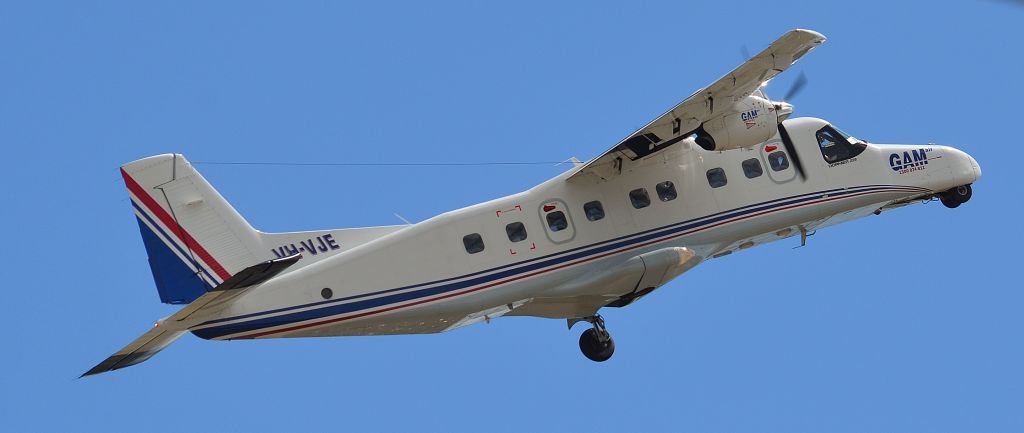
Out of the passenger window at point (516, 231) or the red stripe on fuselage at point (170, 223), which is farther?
the passenger window at point (516, 231)

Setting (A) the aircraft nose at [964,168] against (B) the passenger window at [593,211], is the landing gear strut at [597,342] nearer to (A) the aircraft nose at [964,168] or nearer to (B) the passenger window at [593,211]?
(B) the passenger window at [593,211]

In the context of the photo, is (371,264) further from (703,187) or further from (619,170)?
(703,187)

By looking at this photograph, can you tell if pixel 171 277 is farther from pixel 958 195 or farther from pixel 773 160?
pixel 958 195

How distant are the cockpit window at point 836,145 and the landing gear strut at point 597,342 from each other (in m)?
4.82

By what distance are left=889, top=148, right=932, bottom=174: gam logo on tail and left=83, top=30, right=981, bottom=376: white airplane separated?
Answer: 1929 millimetres

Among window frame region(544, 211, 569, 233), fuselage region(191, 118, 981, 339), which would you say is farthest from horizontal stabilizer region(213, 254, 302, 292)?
window frame region(544, 211, 569, 233)

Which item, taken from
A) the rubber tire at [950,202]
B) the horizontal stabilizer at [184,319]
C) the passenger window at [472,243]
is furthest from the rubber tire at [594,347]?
the rubber tire at [950,202]

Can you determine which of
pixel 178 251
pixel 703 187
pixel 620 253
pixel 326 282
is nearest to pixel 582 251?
pixel 620 253

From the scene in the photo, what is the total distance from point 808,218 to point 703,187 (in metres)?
2.08

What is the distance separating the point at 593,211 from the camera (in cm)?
1638

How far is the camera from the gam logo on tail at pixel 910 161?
18547 mm

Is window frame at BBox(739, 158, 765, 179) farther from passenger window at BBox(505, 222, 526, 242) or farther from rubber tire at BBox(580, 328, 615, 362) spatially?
passenger window at BBox(505, 222, 526, 242)

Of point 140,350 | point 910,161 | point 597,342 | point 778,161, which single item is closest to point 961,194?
point 910,161

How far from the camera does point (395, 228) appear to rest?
53.5ft
